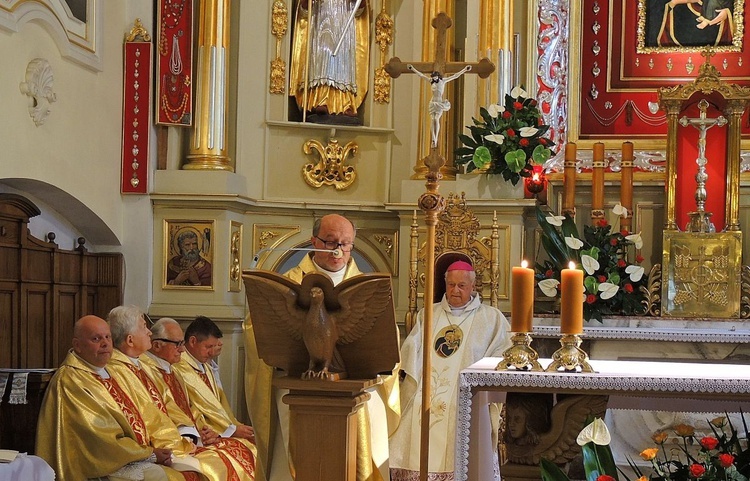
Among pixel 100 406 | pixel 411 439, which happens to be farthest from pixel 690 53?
pixel 100 406

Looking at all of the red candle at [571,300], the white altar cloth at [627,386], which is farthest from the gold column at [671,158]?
the red candle at [571,300]

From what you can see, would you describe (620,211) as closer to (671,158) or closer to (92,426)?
(671,158)

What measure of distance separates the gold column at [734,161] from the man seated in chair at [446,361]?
2.33 meters

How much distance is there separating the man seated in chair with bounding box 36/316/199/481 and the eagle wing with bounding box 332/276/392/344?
211 centimetres

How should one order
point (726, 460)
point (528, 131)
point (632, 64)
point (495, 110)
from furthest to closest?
point (632, 64)
point (495, 110)
point (528, 131)
point (726, 460)

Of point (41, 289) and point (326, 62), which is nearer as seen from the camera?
point (41, 289)

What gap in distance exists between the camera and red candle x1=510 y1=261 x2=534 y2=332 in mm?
4215

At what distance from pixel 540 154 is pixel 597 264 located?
0.92 meters

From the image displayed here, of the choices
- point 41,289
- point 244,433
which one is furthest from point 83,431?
point 41,289

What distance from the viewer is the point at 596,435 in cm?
353

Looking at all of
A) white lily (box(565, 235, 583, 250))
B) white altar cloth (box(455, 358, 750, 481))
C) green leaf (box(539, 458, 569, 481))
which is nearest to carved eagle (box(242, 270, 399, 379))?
white altar cloth (box(455, 358, 750, 481))

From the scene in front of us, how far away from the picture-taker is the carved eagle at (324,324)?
13.7ft

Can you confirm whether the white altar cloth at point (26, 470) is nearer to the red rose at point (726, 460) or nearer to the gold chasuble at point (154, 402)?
the gold chasuble at point (154, 402)

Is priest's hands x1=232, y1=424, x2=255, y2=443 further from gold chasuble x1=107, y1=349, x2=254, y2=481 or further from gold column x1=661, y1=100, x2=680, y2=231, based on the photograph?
gold column x1=661, y1=100, x2=680, y2=231
